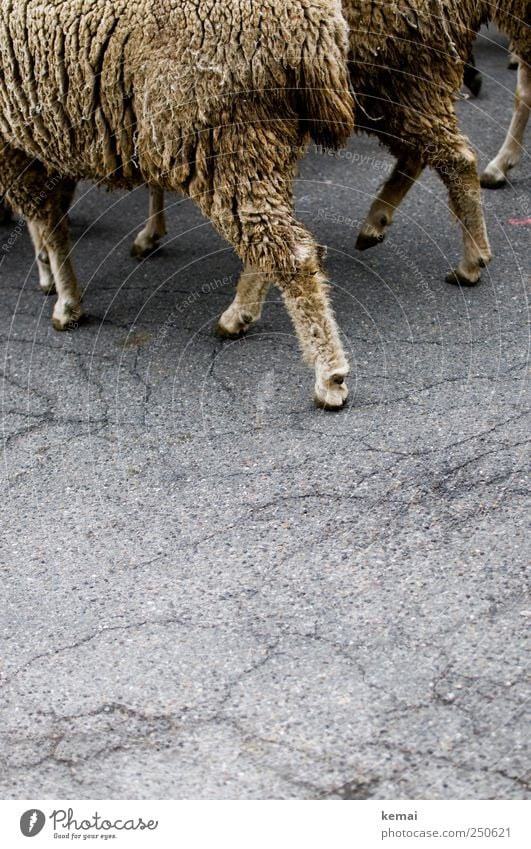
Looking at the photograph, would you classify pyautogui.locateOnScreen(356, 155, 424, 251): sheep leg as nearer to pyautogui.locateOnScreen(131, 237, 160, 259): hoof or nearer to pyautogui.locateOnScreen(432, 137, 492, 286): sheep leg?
pyautogui.locateOnScreen(432, 137, 492, 286): sheep leg

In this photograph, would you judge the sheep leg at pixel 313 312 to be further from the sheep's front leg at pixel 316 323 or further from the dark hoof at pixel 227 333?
the dark hoof at pixel 227 333

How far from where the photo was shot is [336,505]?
11.9 ft

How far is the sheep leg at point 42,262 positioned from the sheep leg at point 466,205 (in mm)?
1952

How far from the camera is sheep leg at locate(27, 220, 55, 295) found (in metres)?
5.01

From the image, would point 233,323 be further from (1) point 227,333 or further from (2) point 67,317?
(2) point 67,317

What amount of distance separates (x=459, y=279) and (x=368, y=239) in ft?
1.66

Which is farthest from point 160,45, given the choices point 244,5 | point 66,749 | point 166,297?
point 66,749

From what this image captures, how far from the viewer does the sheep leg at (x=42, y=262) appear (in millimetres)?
5008

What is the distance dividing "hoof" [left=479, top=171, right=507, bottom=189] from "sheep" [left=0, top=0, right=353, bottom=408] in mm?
2055

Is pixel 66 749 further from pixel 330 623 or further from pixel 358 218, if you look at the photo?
pixel 358 218

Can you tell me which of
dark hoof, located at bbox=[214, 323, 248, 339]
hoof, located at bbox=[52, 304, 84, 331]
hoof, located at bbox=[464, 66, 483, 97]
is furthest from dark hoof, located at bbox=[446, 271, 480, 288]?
hoof, located at bbox=[464, 66, 483, 97]

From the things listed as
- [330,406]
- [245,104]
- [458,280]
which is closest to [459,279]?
[458,280]

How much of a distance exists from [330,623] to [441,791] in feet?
2.31

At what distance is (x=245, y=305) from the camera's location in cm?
464
